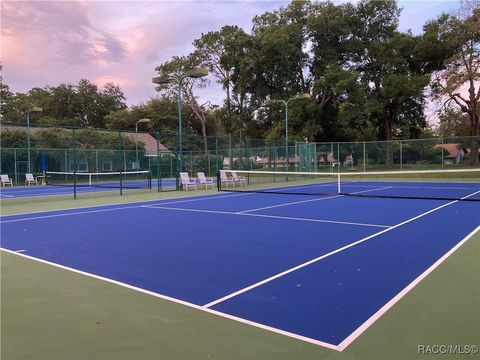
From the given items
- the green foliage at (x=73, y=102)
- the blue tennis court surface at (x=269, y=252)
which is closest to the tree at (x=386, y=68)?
the blue tennis court surface at (x=269, y=252)

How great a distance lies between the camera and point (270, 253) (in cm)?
659

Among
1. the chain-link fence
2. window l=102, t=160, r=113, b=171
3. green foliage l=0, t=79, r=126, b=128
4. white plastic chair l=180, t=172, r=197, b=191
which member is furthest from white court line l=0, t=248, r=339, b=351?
green foliage l=0, t=79, r=126, b=128

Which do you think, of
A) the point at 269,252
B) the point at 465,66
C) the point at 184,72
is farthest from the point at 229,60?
the point at 269,252

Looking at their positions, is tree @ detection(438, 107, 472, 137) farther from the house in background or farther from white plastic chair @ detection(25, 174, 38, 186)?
white plastic chair @ detection(25, 174, 38, 186)

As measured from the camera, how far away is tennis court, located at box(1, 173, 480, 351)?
4.21m

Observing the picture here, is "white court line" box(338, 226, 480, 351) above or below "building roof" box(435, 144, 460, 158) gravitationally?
below

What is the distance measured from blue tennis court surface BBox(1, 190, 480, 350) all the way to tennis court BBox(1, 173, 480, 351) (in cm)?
1

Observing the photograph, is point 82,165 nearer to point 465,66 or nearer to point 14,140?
point 14,140

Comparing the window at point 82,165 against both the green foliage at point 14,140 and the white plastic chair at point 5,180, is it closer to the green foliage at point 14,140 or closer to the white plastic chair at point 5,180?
the green foliage at point 14,140

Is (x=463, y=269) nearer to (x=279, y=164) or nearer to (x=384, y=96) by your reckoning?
(x=279, y=164)

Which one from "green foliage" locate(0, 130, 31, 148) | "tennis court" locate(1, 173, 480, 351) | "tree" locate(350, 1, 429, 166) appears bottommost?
"tennis court" locate(1, 173, 480, 351)

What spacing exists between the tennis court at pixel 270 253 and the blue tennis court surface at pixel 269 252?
14 millimetres

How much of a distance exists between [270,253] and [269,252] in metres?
0.07

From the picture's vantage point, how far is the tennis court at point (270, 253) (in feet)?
13.8
